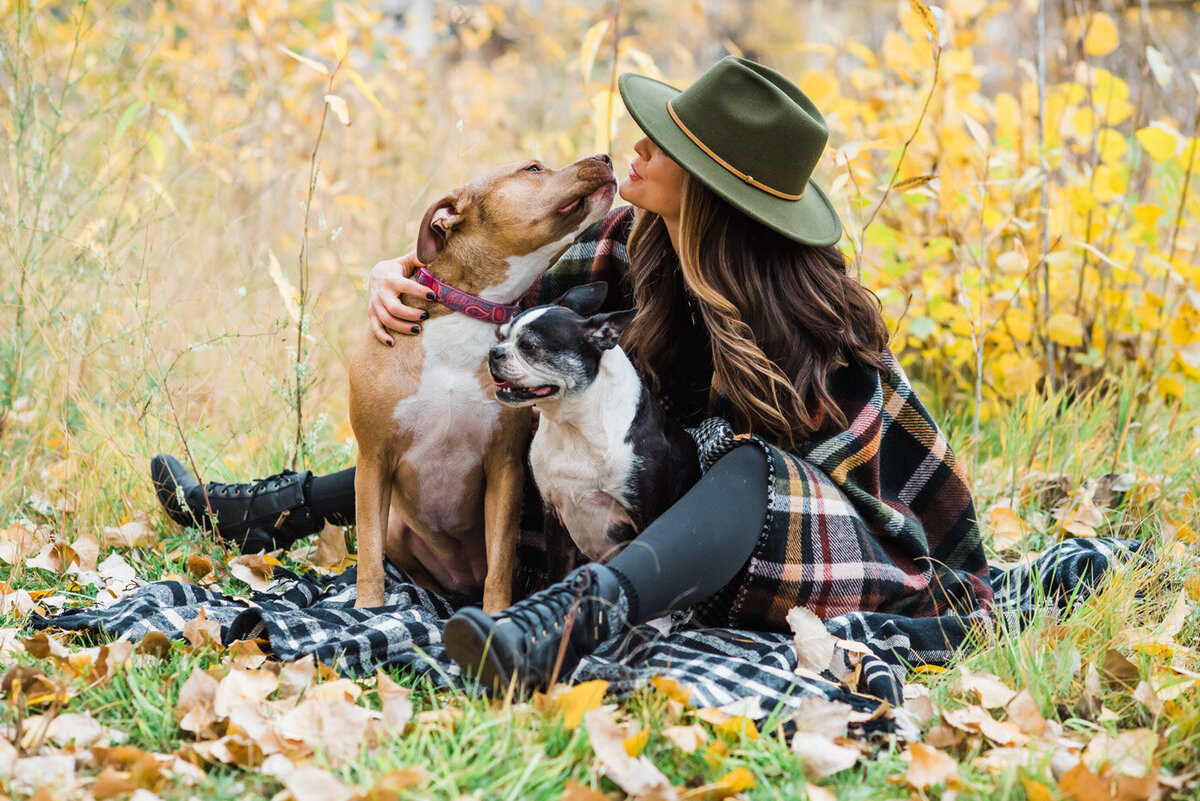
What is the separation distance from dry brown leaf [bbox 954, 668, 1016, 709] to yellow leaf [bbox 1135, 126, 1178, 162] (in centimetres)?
238

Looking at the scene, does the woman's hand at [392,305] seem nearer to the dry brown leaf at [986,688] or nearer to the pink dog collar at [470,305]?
the pink dog collar at [470,305]

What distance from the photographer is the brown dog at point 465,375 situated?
2.96 metres

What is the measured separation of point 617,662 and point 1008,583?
4.89 feet

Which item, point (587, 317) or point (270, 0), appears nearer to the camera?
point (587, 317)

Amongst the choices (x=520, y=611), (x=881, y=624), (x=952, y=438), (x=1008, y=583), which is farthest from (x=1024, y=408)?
(x=520, y=611)

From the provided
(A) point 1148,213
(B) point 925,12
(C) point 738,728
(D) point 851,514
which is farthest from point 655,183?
(A) point 1148,213

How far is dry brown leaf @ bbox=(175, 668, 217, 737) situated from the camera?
2.10 meters

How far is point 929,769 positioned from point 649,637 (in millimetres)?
866

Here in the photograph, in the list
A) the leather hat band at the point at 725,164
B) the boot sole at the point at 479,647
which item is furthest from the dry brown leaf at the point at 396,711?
the leather hat band at the point at 725,164

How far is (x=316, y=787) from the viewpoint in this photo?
182 cm

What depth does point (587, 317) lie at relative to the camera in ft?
9.46

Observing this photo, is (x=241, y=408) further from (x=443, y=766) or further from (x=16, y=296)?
(x=443, y=766)

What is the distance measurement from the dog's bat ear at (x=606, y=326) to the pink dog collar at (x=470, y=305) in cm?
35

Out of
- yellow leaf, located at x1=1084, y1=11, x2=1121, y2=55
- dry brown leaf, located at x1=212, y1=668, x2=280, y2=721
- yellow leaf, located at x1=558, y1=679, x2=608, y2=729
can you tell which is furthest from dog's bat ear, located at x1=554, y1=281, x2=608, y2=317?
yellow leaf, located at x1=1084, y1=11, x2=1121, y2=55
